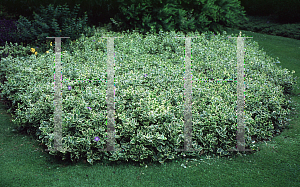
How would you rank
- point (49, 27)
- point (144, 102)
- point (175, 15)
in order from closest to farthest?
point (144, 102) < point (49, 27) < point (175, 15)

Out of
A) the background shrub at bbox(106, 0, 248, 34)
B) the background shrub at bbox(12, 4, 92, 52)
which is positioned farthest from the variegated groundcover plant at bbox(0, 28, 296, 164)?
the background shrub at bbox(106, 0, 248, 34)

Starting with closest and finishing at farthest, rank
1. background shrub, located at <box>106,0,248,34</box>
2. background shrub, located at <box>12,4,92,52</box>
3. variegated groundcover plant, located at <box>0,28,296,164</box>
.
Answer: variegated groundcover plant, located at <box>0,28,296,164</box>
background shrub, located at <box>12,4,92,52</box>
background shrub, located at <box>106,0,248,34</box>

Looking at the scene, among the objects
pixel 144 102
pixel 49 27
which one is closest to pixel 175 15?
pixel 49 27

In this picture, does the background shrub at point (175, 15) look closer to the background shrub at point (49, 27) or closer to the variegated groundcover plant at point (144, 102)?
the background shrub at point (49, 27)

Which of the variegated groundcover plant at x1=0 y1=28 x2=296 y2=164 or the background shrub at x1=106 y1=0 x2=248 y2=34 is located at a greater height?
the background shrub at x1=106 y1=0 x2=248 y2=34

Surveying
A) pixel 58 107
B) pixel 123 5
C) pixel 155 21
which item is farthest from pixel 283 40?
pixel 58 107

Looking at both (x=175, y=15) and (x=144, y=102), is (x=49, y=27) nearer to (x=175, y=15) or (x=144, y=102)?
(x=175, y=15)

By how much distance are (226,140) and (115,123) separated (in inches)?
60.2

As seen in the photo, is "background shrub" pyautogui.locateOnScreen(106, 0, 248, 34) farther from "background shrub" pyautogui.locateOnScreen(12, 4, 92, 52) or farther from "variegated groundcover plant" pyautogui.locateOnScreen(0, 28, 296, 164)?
"variegated groundcover plant" pyautogui.locateOnScreen(0, 28, 296, 164)

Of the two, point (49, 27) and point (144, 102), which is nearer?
point (144, 102)

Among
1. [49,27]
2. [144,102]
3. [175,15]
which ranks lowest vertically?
[144,102]

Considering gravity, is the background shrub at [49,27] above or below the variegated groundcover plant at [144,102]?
above

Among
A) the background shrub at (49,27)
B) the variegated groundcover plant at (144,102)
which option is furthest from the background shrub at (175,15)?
the variegated groundcover plant at (144,102)

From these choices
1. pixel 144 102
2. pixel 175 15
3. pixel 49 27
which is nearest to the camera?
pixel 144 102
